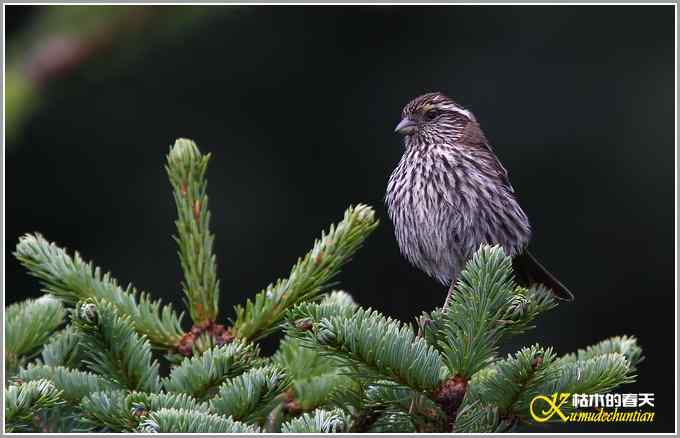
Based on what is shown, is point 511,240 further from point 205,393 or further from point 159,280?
point 159,280

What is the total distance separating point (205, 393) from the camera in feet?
9.90

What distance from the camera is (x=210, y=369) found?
2951 mm

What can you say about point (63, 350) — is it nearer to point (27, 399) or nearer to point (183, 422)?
point (27, 399)

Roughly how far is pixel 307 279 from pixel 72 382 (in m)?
0.80

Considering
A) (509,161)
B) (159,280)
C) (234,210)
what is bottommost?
(159,280)

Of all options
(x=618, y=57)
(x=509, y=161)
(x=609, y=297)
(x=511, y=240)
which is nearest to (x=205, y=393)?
(x=511, y=240)

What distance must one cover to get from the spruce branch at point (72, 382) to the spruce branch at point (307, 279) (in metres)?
0.48

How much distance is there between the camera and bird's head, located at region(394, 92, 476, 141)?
4.86 metres

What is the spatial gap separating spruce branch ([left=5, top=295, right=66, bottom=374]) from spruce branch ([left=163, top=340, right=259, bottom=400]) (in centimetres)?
61

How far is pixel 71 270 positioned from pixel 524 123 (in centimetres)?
640

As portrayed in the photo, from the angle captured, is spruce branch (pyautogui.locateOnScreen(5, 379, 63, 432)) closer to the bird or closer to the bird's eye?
the bird

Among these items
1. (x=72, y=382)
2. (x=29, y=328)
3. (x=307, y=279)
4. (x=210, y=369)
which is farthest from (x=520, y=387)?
(x=29, y=328)

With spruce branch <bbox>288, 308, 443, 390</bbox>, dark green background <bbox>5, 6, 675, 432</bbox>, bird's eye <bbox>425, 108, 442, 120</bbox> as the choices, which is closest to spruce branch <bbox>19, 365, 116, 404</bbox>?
spruce branch <bbox>288, 308, 443, 390</bbox>

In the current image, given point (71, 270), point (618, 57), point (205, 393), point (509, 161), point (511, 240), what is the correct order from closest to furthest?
1. point (205, 393)
2. point (71, 270)
3. point (511, 240)
4. point (509, 161)
5. point (618, 57)
